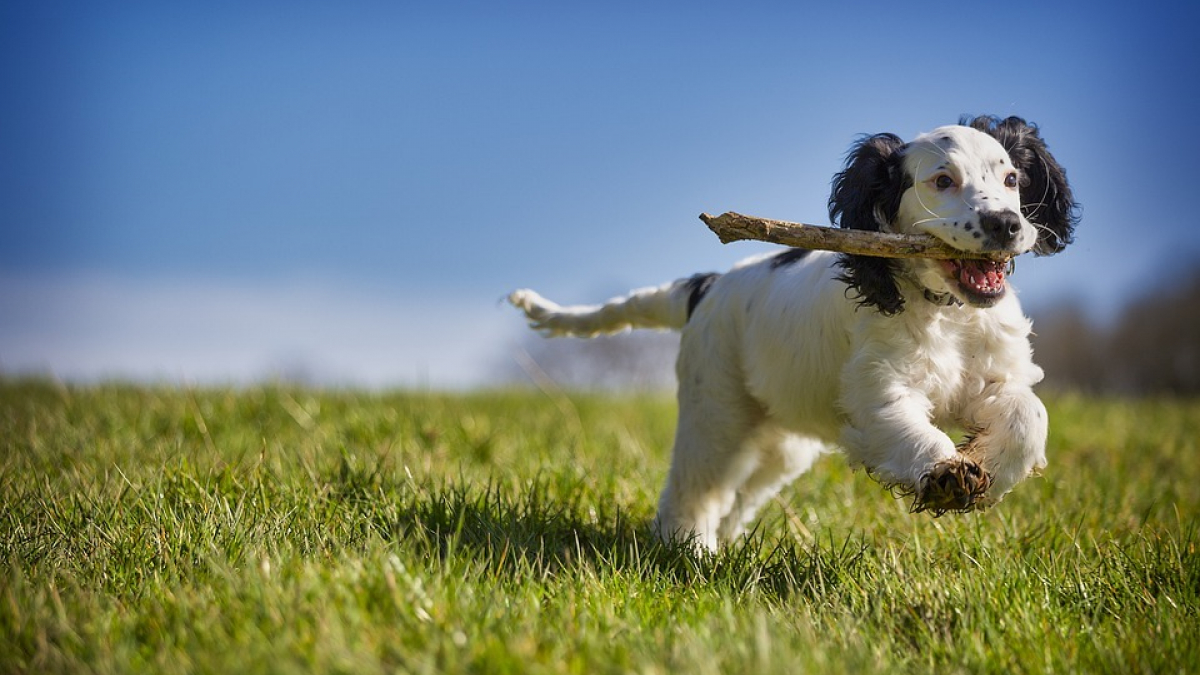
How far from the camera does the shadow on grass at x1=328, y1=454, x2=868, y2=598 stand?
11.8ft

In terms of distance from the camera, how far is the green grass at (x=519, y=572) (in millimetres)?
2652

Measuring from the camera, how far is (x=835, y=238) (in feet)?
12.2

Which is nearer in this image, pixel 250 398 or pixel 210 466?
pixel 210 466

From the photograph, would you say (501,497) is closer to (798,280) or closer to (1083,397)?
(798,280)

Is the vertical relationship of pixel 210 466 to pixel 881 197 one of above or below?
below

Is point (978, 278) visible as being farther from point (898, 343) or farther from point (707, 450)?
point (707, 450)

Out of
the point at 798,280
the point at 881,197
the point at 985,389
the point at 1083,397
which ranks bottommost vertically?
the point at 1083,397

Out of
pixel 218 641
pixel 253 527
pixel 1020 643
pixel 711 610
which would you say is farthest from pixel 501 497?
pixel 1020 643

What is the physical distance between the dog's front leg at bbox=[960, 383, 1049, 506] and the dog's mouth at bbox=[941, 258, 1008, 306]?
42 cm

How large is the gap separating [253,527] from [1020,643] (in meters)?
2.66

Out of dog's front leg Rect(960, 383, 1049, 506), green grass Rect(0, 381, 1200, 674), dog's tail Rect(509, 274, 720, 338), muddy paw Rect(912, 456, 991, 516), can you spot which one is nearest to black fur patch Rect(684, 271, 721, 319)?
dog's tail Rect(509, 274, 720, 338)

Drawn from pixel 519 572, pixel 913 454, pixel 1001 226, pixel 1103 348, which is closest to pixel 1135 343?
pixel 1103 348

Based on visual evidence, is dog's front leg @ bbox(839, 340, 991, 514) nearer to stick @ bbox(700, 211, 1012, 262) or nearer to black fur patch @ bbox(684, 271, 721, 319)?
stick @ bbox(700, 211, 1012, 262)

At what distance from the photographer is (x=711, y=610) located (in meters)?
3.23
